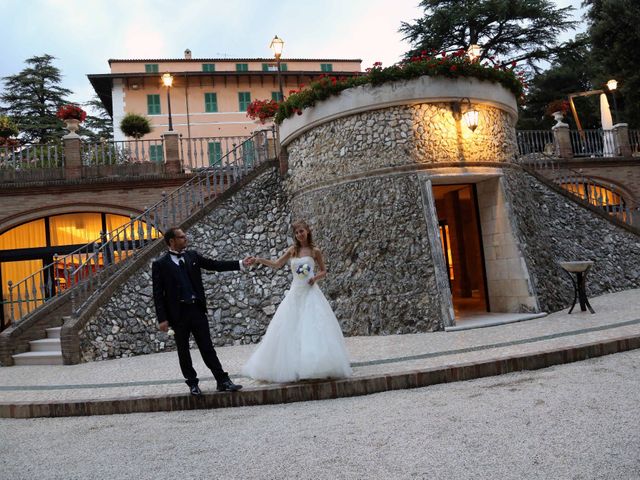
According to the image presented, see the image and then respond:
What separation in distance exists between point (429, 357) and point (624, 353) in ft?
7.54

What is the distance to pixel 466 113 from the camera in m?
10.2

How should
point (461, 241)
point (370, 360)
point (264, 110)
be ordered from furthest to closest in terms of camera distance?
point (264, 110) < point (461, 241) < point (370, 360)

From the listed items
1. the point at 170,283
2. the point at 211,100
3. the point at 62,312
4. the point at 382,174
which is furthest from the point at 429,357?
the point at 211,100

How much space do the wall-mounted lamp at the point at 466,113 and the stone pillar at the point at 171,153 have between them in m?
9.44

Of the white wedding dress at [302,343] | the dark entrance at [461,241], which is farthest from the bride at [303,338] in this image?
the dark entrance at [461,241]

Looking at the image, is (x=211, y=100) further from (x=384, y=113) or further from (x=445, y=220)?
(x=384, y=113)

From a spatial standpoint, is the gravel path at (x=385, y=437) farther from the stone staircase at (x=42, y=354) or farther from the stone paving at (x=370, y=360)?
the stone staircase at (x=42, y=354)

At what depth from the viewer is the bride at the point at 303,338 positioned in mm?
5586

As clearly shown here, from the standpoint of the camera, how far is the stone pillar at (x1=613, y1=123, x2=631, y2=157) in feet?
71.0

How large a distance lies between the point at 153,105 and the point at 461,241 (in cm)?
2773

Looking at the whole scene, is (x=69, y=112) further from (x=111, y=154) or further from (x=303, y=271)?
(x=303, y=271)

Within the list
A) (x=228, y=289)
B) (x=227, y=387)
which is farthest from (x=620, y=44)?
(x=227, y=387)

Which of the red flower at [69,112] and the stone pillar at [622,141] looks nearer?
the red flower at [69,112]

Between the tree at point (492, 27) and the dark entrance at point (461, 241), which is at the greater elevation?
the tree at point (492, 27)
